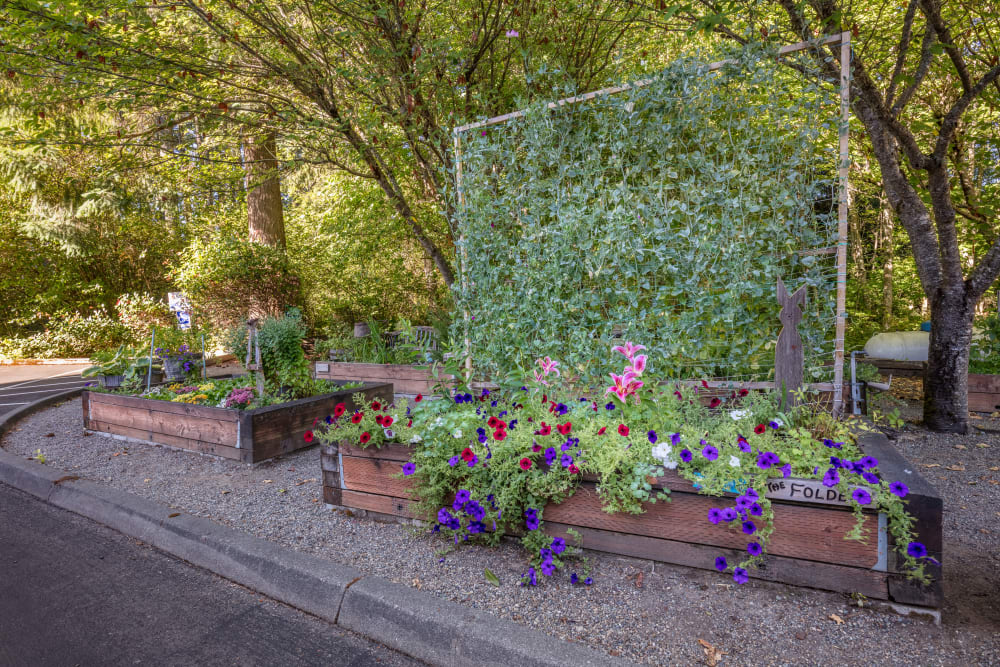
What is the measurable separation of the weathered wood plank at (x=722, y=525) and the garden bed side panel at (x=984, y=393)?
4314mm

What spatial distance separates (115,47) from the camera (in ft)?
15.1

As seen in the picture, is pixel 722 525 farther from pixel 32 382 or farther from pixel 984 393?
pixel 32 382

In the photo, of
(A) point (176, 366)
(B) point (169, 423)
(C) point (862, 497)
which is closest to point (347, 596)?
(C) point (862, 497)

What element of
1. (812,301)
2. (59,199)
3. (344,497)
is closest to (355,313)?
(344,497)

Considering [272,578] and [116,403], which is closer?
[272,578]

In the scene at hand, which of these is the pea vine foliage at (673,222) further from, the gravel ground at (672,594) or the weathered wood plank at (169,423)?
the weathered wood plank at (169,423)

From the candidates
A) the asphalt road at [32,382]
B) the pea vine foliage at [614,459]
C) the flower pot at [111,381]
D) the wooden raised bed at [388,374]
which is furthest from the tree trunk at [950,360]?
the asphalt road at [32,382]

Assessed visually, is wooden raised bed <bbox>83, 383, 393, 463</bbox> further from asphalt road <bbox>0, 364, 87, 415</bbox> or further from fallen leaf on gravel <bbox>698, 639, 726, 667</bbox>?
fallen leaf on gravel <bbox>698, 639, 726, 667</bbox>

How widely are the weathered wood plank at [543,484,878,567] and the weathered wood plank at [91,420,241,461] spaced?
9.87 feet

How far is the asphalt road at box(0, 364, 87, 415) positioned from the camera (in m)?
7.86

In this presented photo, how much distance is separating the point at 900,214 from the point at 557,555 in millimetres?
4319

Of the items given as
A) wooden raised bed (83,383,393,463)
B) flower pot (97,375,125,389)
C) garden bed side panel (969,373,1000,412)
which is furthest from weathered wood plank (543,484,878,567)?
flower pot (97,375,125,389)

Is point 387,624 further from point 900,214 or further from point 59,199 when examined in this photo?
point 59,199

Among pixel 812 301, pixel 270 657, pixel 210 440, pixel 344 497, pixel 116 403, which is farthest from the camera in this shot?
pixel 116 403
